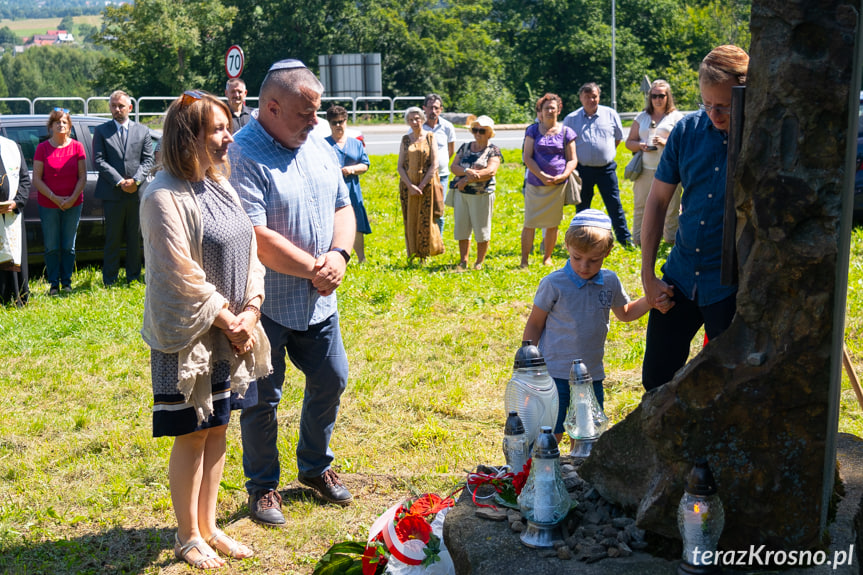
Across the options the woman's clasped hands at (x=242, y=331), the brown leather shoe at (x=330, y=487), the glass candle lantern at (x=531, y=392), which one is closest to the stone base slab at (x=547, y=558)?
the glass candle lantern at (x=531, y=392)

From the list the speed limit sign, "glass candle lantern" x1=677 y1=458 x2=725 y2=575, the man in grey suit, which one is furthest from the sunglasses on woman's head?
the speed limit sign

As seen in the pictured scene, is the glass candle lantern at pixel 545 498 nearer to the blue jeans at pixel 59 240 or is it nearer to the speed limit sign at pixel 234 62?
the blue jeans at pixel 59 240

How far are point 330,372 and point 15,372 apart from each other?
376 cm

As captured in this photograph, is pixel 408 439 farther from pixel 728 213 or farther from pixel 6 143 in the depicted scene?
pixel 6 143

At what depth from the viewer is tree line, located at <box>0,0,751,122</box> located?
4528 centimetres

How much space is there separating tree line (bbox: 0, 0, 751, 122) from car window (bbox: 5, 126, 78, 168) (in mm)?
35282

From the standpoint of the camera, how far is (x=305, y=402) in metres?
4.44

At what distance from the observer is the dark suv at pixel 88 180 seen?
9.92 m

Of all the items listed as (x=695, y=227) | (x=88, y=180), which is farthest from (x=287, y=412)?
(x=88, y=180)

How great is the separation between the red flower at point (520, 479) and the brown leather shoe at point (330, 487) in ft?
4.76

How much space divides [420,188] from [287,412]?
4.65 metres

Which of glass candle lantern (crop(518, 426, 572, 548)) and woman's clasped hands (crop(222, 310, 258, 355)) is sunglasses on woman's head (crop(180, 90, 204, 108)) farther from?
glass candle lantern (crop(518, 426, 572, 548))

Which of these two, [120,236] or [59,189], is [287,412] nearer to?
[120,236]

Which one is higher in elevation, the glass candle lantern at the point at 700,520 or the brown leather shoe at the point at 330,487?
the glass candle lantern at the point at 700,520
